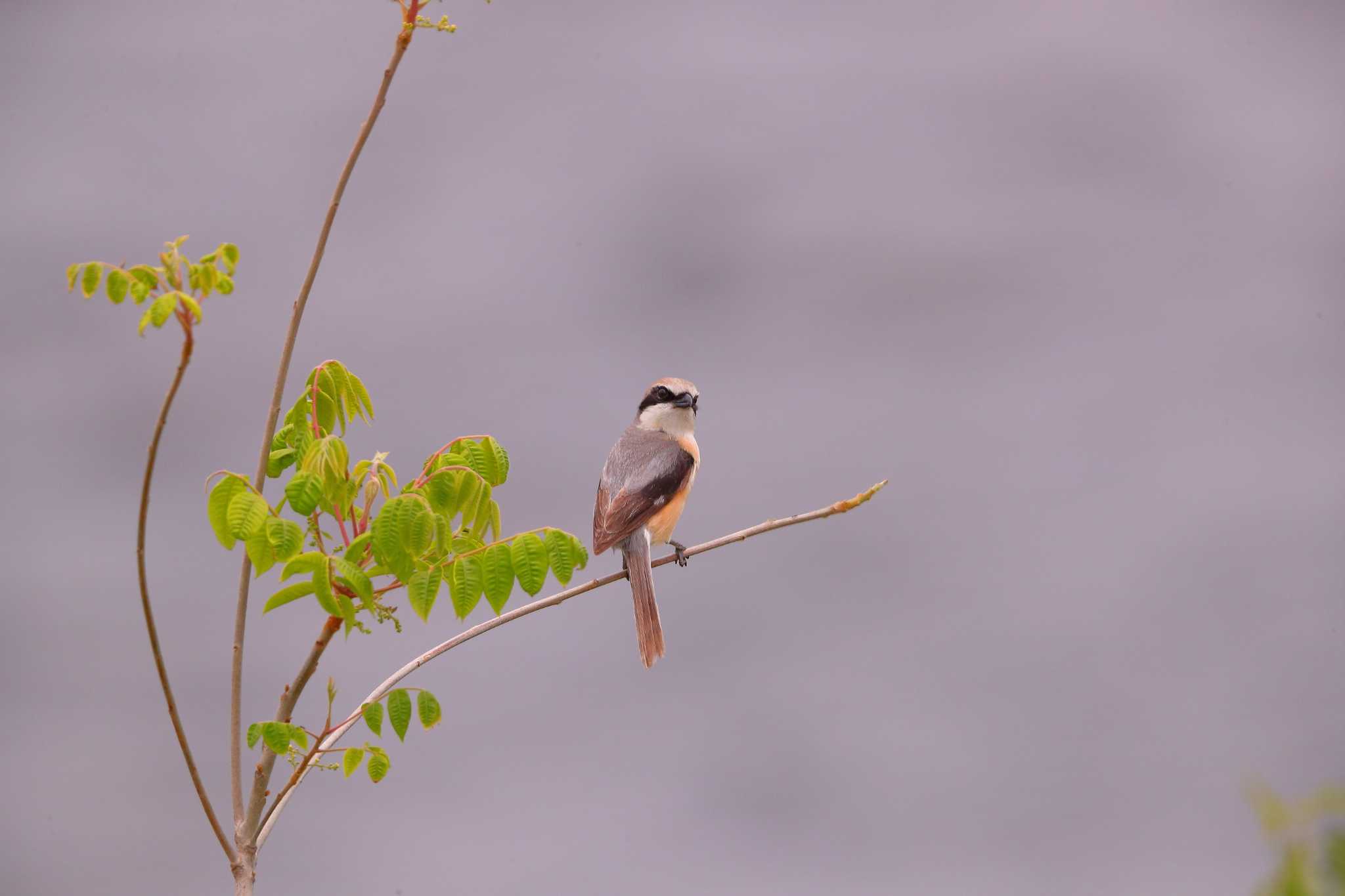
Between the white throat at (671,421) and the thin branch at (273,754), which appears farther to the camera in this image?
the white throat at (671,421)

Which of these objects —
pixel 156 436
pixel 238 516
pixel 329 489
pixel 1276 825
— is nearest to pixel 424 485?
pixel 329 489

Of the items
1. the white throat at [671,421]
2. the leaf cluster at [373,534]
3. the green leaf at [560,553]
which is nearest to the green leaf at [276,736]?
the leaf cluster at [373,534]

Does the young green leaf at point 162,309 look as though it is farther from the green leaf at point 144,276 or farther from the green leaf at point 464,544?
the green leaf at point 464,544

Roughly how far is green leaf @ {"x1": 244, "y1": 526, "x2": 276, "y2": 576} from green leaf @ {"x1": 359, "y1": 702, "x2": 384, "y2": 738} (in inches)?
7.8

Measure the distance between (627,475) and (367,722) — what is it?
1.17m

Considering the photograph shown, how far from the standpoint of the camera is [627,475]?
2637 mm

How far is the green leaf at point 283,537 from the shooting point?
142cm

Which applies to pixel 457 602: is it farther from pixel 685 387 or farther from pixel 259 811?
pixel 685 387

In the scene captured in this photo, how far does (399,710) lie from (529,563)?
0.23 meters

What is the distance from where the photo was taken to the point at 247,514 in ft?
4.71

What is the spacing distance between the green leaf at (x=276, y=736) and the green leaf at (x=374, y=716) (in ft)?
0.31

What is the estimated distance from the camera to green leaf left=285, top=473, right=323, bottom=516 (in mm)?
1438

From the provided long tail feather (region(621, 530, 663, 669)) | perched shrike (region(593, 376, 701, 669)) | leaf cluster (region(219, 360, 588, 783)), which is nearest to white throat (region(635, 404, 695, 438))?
perched shrike (region(593, 376, 701, 669))

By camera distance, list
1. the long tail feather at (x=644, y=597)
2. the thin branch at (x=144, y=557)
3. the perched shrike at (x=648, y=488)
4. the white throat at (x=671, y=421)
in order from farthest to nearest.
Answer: the white throat at (x=671, y=421) < the perched shrike at (x=648, y=488) < the long tail feather at (x=644, y=597) < the thin branch at (x=144, y=557)
